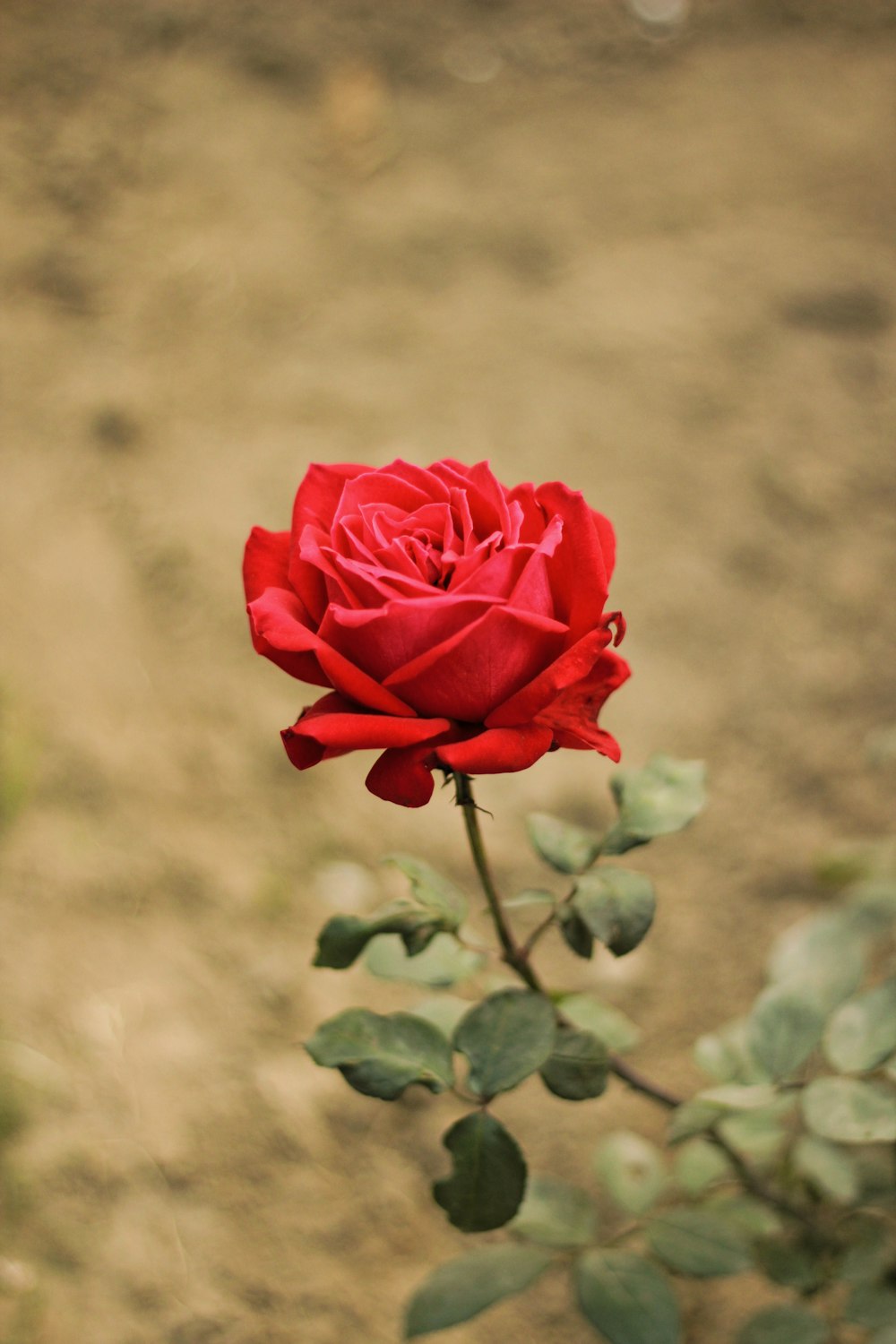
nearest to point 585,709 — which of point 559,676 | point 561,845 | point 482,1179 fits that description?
point 559,676

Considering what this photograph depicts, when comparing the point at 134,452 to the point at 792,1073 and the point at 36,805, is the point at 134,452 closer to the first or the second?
the point at 36,805

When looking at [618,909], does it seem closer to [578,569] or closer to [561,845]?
[561,845]

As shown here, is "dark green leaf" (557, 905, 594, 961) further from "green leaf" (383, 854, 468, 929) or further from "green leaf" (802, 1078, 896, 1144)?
"green leaf" (802, 1078, 896, 1144)

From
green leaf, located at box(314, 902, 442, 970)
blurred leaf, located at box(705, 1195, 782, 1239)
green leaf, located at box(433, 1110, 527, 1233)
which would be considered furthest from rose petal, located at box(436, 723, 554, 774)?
blurred leaf, located at box(705, 1195, 782, 1239)

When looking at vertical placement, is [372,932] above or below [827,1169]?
above

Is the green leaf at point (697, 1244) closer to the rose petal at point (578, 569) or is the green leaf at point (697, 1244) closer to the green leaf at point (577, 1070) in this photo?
the green leaf at point (577, 1070)

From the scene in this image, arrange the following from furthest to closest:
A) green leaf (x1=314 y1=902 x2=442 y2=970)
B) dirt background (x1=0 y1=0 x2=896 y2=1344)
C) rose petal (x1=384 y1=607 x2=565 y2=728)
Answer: dirt background (x1=0 y1=0 x2=896 y2=1344)
green leaf (x1=314 y1=902 x2=442 y2=970)
rose petal (x1=384 y1=607 x2=565 y2=728)

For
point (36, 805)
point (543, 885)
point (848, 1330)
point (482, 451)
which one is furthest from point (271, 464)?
point (848, 1330)
